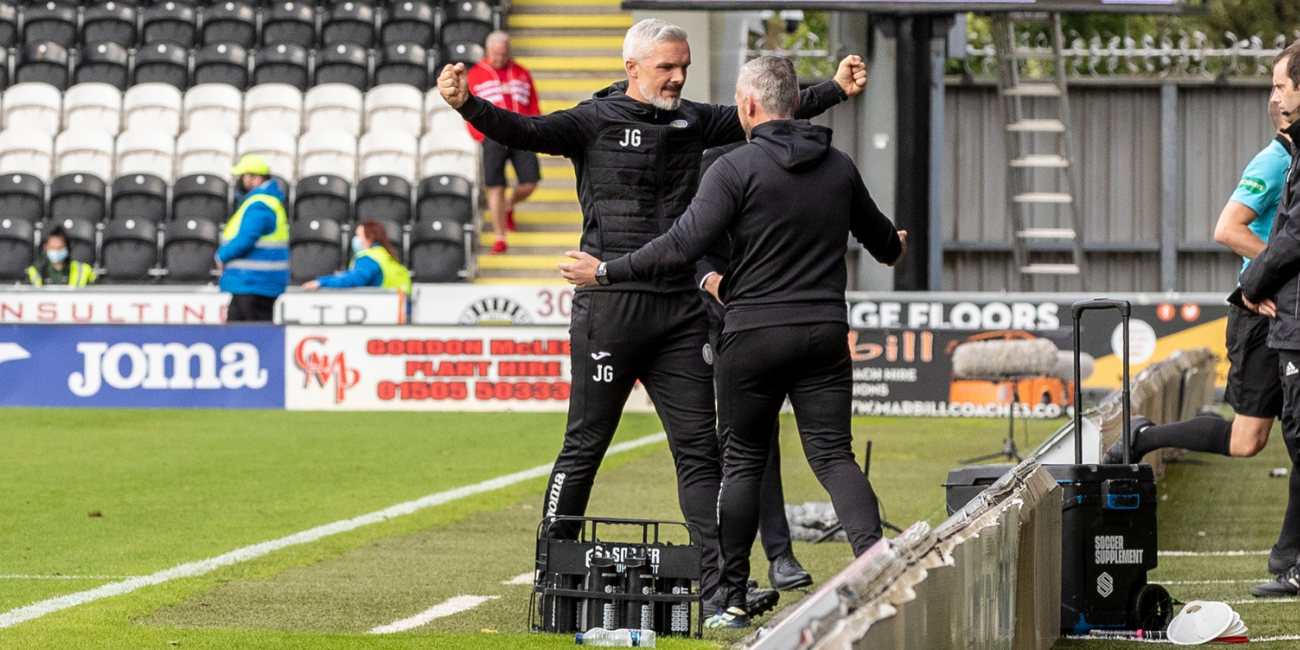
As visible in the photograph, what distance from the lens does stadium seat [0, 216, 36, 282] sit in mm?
18969

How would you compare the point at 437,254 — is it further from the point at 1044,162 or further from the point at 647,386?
the point at 647,386

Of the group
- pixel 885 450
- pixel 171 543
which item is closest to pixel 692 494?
pixel 171 543

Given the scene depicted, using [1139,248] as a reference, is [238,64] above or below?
above

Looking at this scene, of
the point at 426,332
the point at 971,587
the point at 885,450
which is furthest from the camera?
the point at 426,332

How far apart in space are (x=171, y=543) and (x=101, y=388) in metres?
8.93

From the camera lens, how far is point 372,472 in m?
10.8

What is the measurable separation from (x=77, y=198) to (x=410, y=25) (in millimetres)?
4712

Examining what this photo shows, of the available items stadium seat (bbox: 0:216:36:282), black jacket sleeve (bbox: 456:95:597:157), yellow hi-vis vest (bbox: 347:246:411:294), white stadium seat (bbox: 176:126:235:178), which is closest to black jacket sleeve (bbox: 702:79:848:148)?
black jacket sleeve (bbox: 456:95:597:157)

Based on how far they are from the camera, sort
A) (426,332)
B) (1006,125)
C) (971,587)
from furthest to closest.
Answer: (1006,125), (426,332), (971,587)

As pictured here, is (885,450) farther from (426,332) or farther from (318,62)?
(318,62)

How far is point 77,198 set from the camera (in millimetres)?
19875

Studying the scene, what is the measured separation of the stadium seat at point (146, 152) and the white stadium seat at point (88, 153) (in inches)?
5.3

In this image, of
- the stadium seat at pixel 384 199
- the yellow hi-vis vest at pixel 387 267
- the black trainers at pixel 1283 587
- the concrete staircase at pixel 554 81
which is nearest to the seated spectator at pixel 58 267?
the yellow hi-vis vest at pixel 387 267

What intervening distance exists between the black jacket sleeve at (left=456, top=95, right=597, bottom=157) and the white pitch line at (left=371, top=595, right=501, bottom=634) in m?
1.50
